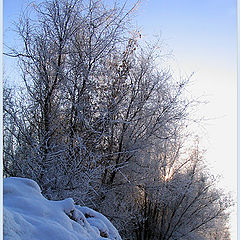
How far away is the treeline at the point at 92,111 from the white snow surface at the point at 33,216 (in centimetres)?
190

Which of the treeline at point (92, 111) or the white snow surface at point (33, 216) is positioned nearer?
the white snow surface at point (33, 216)

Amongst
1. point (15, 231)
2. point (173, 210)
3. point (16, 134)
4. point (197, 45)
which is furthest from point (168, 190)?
point (15, 231)

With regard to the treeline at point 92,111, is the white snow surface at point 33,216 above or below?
below

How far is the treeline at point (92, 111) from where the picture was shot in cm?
414

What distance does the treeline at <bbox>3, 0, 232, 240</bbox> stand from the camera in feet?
13.6

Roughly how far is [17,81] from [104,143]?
1.93 metres

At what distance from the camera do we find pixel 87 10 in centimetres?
524

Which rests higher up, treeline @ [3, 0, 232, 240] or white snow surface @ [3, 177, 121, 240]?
treeline @ [3, 0, 232, 240]

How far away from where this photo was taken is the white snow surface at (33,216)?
1340mm

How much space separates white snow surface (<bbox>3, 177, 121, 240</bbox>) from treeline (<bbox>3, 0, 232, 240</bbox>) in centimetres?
190

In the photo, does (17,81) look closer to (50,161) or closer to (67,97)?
(67,97)

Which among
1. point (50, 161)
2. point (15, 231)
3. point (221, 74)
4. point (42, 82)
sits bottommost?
point (15, 231)

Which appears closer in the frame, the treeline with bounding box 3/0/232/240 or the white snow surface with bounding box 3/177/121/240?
A: the white snow surface with bounding box 3/177/121/240

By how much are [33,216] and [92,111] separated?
3224 millimetres
